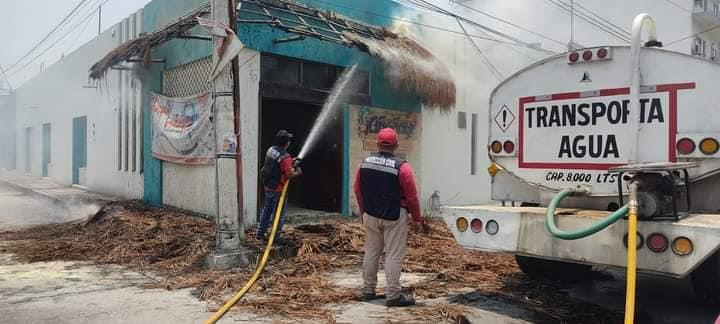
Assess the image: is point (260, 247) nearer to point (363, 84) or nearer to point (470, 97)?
point (363, 84)

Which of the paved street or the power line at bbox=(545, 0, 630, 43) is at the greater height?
the power line at bbox=(545, 0, 630, 43)

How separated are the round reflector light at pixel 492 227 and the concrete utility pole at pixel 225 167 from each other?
124 inches

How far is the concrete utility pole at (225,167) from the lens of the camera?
20.9 feet

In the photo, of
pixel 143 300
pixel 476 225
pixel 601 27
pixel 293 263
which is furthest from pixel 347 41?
pixel 601 27

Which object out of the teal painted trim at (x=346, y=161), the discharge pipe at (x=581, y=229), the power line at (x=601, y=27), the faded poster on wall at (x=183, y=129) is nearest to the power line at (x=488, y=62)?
the teal painted trim at (x=346, y=161)

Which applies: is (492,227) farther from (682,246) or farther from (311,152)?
(311,152)

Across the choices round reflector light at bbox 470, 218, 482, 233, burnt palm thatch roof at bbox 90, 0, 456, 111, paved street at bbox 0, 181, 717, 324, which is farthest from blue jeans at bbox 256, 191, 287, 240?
round reflector light at bbox 470, 218, 482, 233

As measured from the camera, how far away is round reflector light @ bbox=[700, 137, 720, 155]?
392 centimetres

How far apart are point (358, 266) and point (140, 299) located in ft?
8.77

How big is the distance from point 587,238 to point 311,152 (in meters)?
8.33

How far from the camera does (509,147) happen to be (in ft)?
16.5

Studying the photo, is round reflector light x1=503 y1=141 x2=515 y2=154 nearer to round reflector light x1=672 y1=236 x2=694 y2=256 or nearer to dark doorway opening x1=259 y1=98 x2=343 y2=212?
round reflector light x1=672 y1=236 x2=694 y2=256

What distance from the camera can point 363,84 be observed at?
11039 millimetres

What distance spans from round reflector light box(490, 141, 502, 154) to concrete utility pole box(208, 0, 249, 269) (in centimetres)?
311
